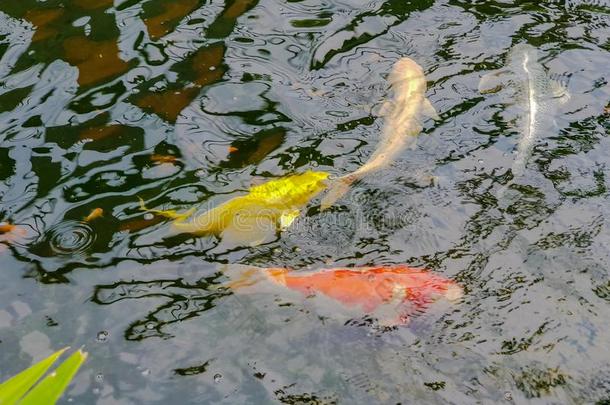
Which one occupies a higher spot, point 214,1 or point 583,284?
point 214,1

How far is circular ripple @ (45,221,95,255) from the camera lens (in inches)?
154

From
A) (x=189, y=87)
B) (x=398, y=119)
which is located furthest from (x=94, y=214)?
(x=398, y=119)

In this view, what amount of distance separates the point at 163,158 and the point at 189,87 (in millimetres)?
764

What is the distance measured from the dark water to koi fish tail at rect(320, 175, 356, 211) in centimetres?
6

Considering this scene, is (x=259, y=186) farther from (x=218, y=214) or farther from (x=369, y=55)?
(x=369, y=55)

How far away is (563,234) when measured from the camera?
3.95 meters

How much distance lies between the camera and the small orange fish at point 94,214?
4082 millimetres

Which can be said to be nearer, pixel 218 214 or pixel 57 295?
pixel 57 295

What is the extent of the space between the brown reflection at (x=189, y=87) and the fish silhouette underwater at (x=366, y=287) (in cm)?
152

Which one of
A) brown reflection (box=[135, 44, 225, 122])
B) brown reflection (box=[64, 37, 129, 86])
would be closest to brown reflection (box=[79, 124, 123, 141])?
brown reflection (box=[135, 44, 225, 122])

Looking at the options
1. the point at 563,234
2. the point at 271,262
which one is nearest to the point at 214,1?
the point at 271,262

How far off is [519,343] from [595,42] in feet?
9.60

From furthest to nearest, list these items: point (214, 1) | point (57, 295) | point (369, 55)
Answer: point (214, 1), point (369, 55), point (57, 295)

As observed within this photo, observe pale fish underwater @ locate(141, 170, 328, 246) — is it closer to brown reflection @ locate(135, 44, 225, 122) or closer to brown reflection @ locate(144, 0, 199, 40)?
brown reflection @ locate(135, 44, 225, 122)
